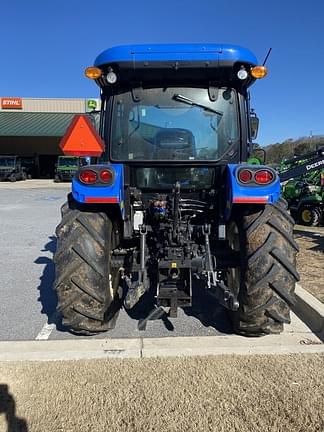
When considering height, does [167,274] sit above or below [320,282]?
above

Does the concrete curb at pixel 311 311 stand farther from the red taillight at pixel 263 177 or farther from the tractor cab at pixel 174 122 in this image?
the tractor cab at pixel 174 122

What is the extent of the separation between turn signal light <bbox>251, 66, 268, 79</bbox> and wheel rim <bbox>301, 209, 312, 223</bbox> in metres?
8.38

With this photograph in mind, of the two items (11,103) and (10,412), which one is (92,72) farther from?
(11,103)

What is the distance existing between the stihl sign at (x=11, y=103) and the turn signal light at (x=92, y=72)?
38.3 meters

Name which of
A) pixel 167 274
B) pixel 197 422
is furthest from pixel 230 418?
pixel 167 274

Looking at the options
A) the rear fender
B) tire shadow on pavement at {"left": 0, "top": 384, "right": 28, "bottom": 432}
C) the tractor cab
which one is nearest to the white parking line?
tire shadow on pavement at {"left": 0, "top": 384, "right": 28, "bottom": 432}

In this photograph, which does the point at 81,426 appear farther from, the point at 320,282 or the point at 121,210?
the point at 320,282

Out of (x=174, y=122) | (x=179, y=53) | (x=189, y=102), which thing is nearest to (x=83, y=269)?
(x=174, y=122)

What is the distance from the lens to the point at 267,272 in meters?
3.61

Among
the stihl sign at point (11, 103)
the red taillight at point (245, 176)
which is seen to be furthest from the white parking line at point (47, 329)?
the stihl sign at point (11, 103)

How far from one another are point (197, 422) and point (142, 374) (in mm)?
702

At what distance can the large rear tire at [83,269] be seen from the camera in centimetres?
369

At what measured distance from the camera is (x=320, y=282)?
5.50 meters

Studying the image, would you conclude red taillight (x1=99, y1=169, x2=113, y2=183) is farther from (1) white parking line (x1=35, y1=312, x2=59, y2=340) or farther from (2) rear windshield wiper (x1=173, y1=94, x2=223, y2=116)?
(1) white parking line (x1=35, y1=312, x2=59, y2=340)
